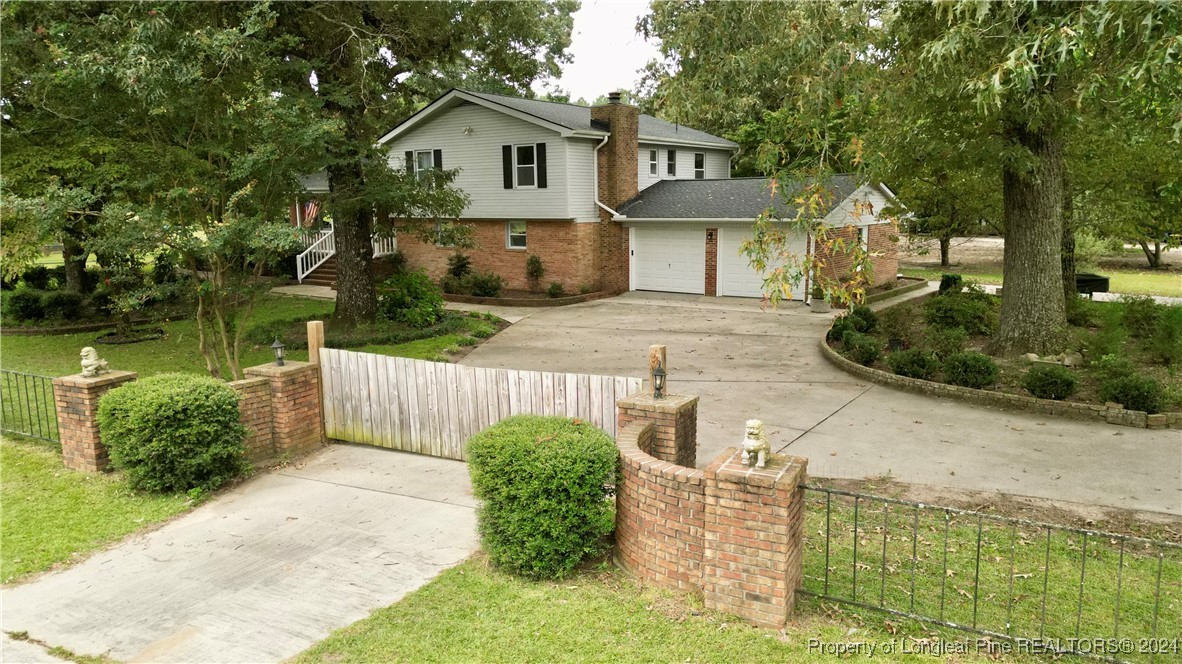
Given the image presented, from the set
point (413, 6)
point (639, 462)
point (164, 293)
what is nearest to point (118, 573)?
point (639, 462)

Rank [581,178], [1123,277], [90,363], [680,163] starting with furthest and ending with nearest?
[1123,277], [680,163], [581,178], [90,363]

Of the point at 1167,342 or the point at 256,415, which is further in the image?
the point at 1167,342

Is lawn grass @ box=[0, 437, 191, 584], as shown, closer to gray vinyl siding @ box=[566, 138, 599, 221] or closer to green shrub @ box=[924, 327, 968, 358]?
green shrub @ box=[924, 327, 968, 358]

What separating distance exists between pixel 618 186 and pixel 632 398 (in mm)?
18479

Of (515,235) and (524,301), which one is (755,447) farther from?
(515,235)

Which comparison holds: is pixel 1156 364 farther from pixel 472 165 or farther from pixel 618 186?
pixel 472 165

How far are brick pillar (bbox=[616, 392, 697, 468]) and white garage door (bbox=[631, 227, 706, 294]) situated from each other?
56.5ft

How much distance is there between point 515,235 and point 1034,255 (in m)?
15.7

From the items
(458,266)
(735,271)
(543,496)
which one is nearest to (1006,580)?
(543,496)

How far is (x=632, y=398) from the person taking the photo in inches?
268

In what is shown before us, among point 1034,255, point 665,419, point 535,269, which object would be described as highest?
point 1034,255

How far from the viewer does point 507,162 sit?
2412 centimetres

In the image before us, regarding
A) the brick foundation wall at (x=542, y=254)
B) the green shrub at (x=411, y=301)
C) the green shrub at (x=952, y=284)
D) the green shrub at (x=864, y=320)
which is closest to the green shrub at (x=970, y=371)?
the green shrub at (x=864, y=320)

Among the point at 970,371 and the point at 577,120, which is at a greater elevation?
the point at 577,120
